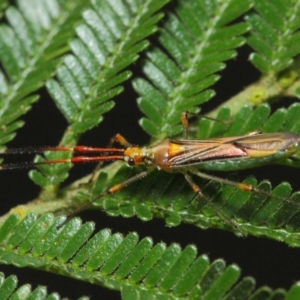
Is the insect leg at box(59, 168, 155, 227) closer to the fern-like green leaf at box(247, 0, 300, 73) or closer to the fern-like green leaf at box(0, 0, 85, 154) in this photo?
the fern-like green leaf at box(0, 0, 85, 154)

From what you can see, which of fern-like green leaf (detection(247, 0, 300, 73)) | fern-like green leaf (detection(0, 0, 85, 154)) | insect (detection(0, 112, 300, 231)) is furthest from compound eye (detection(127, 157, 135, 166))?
fern-like green leaf (detection(247, 0, 300, 73))

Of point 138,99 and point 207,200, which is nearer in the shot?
point 207,200

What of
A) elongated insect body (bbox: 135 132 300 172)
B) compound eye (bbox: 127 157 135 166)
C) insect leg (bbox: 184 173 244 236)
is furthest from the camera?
compound eye (bbox: 127 157 135 166)

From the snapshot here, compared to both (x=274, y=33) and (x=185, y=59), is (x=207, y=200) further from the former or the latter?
(x=274, y=33)

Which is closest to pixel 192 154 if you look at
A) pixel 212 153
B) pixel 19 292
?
pixel 212 153

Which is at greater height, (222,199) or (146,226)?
(222,199)

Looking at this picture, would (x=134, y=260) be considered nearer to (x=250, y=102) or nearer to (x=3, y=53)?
(x=250, y=102)

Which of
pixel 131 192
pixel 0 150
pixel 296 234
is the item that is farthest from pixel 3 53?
pixel 296 234
